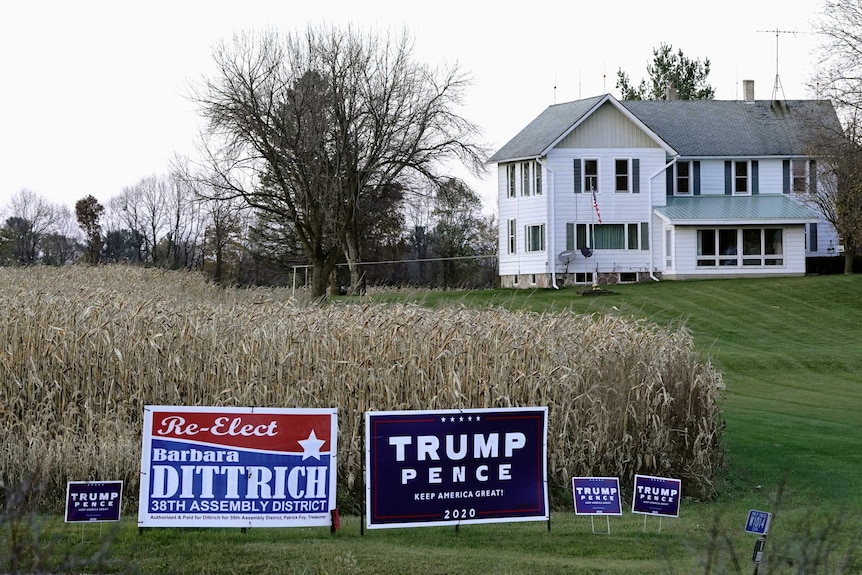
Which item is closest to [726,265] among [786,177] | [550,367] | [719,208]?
[719,208]

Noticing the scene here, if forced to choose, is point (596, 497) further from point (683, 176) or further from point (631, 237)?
point (683, 176)

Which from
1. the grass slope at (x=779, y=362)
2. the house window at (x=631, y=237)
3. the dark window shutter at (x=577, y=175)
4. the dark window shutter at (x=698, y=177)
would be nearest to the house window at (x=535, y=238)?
the dark window shutter at (x=577, y=175)

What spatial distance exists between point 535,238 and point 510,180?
3306mm

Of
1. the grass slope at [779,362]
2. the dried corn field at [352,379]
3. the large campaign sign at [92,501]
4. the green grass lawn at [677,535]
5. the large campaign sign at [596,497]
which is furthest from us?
the grass slope at [779,362]

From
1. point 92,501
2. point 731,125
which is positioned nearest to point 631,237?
point 731,125

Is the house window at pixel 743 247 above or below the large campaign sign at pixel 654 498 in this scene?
above

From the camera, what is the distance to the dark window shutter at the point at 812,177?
153ft

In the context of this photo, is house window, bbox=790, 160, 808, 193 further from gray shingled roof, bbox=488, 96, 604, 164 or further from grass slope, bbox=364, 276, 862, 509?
gray shingled roof, bbox=488, 96, 604, 164

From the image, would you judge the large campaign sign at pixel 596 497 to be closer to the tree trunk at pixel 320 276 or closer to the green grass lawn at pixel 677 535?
the green grass lawn at pixel 677 535

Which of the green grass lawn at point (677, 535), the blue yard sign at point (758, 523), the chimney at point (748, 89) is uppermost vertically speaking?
the chimney at point (748, 89)

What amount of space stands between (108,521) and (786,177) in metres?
42.0

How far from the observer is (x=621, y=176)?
4434cm

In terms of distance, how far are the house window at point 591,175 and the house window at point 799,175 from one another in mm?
9301

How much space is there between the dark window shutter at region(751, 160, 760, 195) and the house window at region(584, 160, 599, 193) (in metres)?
7.43
